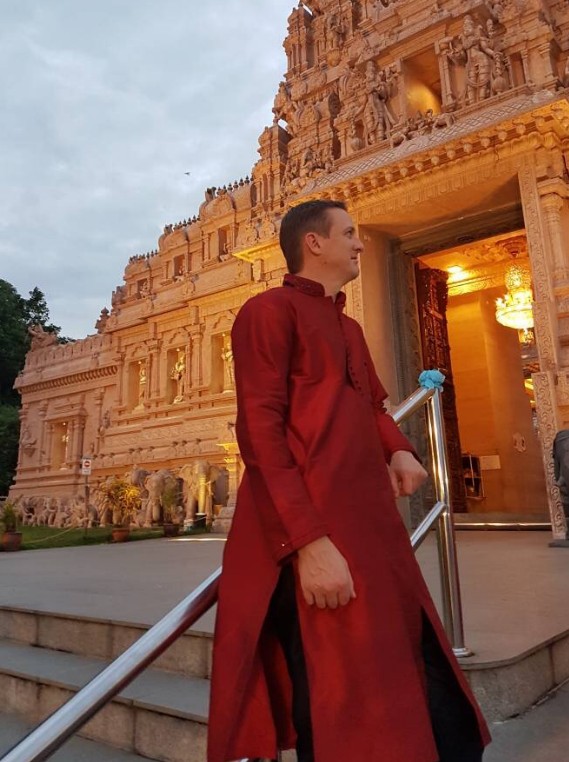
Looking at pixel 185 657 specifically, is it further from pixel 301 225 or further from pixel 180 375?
pixel 180 375

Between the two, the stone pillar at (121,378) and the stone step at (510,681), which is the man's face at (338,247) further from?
the stone pillar at (121,378)

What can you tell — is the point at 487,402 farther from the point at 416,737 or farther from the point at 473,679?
the point at 416,737

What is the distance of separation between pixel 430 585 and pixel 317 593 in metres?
2.94

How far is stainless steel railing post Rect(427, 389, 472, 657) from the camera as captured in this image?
2096mm

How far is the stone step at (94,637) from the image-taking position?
2.44 m

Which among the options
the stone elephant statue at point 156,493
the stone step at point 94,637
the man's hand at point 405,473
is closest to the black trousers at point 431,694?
the man's hand at point 405,473

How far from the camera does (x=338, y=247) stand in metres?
1.41

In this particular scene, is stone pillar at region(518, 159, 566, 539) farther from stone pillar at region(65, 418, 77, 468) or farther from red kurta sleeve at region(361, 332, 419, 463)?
stone pillar at region(65, 418, 77, 468)

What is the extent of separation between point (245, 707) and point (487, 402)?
12842 mm

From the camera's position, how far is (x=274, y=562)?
113 cm

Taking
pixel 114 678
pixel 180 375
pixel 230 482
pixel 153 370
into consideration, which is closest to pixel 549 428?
pixel 114 678

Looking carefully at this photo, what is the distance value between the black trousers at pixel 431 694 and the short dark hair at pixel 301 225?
0.77 m

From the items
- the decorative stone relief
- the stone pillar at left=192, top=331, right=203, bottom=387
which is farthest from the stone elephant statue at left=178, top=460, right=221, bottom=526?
the decorative stone relief

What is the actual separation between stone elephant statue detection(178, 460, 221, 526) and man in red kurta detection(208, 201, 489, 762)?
11283mm
